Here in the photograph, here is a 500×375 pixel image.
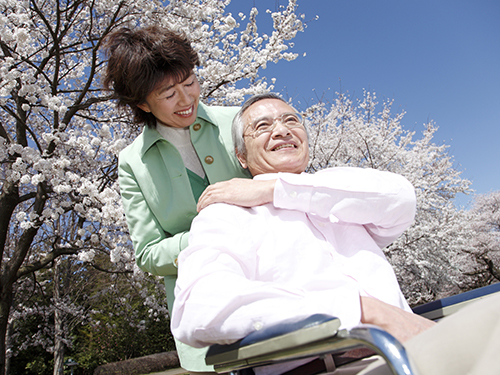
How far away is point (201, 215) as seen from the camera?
4.50ft

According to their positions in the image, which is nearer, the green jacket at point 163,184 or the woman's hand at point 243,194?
the woman's hand at point 243,194

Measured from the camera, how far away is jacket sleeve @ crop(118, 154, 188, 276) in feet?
5.46

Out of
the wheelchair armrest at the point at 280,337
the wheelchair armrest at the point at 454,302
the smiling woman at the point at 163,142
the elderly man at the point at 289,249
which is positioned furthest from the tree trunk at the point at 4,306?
the wheelchair armrest at the point at 454,302

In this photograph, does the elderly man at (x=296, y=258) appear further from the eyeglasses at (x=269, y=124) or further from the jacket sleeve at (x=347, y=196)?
the eyeglasses at (x=269, y=124)

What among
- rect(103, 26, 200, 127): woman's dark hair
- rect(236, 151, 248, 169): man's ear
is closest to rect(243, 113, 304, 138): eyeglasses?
rect(236, 151, 248, 169): man's ear

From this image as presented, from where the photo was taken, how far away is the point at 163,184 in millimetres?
1892

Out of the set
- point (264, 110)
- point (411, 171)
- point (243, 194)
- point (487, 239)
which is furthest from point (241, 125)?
point (487, 239)

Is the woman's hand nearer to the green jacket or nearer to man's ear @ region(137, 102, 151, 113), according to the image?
the green jacket

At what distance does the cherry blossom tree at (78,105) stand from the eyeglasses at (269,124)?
3.15 m

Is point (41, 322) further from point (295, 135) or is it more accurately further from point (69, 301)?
point (295, 135)

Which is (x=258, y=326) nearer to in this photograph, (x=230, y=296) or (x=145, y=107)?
(x=230, y=296)

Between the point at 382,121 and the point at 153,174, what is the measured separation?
37.0ft

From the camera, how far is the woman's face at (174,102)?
1.96 metres

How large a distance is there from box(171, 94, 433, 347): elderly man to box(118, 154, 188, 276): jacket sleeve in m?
0.35
